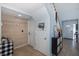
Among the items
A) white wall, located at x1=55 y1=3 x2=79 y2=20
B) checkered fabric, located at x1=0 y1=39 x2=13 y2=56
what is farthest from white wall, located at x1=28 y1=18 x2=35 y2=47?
white wall, located at x1=55 y1=3 x2=79 y2=20

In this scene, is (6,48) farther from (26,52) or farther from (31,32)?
(31,32)

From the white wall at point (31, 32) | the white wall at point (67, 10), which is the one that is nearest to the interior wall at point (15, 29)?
the white wall at point (31, 32)

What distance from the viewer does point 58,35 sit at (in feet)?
4.49

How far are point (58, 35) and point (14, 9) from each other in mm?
888

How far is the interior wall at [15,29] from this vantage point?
122 centimetres

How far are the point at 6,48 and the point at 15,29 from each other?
35 centimetres

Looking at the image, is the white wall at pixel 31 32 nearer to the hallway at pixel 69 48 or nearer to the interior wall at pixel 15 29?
the interior wall at pixel 15 29

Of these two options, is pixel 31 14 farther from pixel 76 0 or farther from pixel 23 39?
pixel 76 0

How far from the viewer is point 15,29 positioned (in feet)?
4.33

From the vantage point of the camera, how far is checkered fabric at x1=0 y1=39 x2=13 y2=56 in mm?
1187

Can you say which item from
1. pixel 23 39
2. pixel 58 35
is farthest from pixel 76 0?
pixel 23 39

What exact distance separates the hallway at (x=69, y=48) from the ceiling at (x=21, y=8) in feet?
2.54

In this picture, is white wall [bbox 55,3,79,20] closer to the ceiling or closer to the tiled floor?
the ceiling

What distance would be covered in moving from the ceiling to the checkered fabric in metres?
0.49
